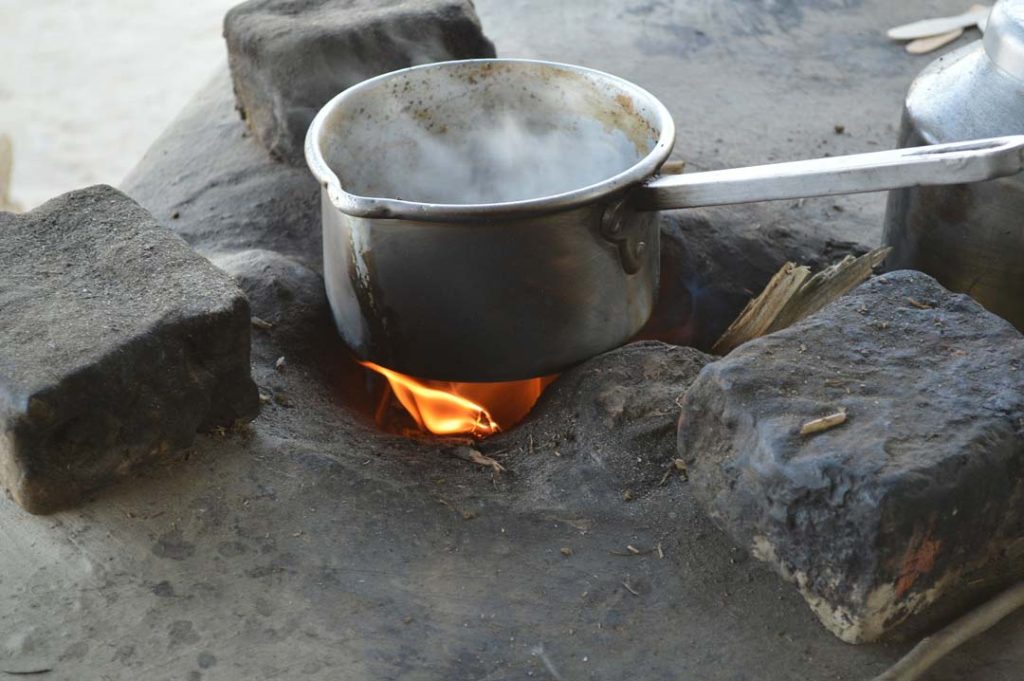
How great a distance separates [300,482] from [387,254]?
456mm

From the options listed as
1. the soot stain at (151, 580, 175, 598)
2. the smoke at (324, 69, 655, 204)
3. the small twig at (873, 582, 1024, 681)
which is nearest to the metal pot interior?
the smoke at (324, 69, 655, 204)

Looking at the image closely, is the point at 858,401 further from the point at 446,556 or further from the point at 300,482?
the point at 300,482

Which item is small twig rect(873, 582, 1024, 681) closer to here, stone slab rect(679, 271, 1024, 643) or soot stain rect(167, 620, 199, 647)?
stone slab rect(679, 271, 1024, 643)

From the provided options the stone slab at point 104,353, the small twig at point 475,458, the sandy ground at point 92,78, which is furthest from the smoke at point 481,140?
the sandy ground at point 92,78

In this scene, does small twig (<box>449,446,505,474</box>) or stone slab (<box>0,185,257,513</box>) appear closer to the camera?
stone slab (<box>0,185,257,513</box>)

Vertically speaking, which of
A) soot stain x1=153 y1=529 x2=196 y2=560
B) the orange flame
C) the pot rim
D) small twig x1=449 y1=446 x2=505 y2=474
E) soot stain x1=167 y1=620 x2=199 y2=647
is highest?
the pot rim

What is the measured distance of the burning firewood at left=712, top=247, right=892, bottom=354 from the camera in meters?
2.62

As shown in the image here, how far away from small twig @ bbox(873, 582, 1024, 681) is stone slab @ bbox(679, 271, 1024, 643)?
0.05 metres

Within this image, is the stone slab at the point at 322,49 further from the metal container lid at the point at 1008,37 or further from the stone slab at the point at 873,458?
the stone slab at the point at 873,458

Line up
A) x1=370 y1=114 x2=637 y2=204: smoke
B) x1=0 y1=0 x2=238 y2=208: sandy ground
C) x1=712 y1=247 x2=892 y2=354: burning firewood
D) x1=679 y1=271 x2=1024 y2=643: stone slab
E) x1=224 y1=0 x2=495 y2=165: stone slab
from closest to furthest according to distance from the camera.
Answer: x1=679 y1=271 x2=1024 y2=643: stone slab, x1=712 y1=247 x2=892 y2=354: burning firewood, x1=370 y1=114 x2=637 y2=204: smoke, x1=224 y1=0 x2=495 y2=165: stone slab, x1=0 y1=0 x2=238 y2=208: sandy ground

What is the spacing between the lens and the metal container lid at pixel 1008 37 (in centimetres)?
235

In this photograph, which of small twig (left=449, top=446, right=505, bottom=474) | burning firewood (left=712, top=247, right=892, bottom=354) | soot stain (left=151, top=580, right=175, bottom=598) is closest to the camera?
soot stain (left=151, top=580, right=175, bottom=598)

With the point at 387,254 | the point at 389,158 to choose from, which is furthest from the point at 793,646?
the point at 389,158

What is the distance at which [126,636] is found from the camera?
6.34 ft
